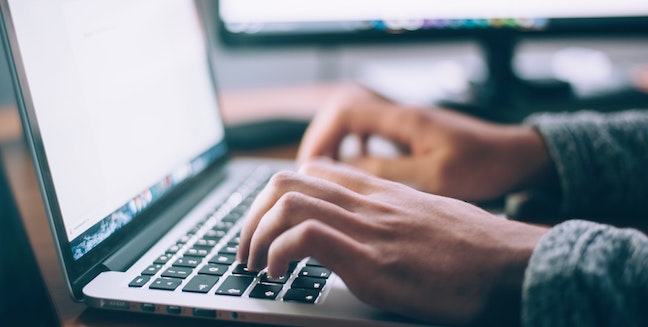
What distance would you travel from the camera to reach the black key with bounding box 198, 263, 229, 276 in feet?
1.28

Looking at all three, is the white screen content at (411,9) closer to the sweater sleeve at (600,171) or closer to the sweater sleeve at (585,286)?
the sweater sleeve at (600,171)

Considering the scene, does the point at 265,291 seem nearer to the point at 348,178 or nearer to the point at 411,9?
the point at 348,178

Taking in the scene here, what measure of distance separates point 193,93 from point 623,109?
56 cm

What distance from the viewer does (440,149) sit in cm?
57

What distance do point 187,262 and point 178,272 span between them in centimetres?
2

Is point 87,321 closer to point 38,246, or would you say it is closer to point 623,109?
point 38,246

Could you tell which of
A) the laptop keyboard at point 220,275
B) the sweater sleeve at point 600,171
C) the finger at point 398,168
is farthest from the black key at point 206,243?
the sweater sleeve at point 600,171

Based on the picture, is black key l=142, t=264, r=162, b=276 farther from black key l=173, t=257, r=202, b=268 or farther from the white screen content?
the white screen content

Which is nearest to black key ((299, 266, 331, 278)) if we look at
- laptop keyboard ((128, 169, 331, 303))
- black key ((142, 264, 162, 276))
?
laptop keyboard ((128, 169, 331, 303))

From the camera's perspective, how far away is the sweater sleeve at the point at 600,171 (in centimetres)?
52

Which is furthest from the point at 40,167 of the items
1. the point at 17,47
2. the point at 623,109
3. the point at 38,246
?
the point at 623,109

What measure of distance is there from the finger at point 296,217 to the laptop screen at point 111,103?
0.13 meters

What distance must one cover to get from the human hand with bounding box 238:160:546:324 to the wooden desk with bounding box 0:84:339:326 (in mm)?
78

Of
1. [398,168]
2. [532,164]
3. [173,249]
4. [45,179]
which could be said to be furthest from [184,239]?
[532,164]
